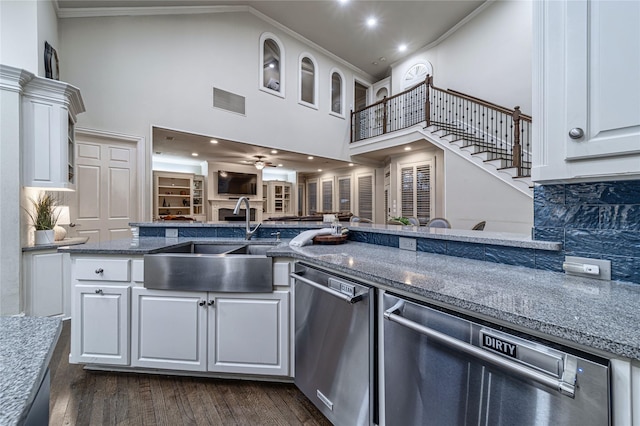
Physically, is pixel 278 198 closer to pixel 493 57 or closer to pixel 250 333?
pixel 493 57

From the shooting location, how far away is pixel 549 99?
1020mm

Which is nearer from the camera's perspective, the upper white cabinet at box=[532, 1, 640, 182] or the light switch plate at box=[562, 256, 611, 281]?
the upper white cabinet at box=[532, 1, 640, 182]

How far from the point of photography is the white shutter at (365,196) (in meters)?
8.63

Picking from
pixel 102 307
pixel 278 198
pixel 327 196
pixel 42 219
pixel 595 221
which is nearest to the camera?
pixel 595 221

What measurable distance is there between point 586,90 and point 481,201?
14.8 ft

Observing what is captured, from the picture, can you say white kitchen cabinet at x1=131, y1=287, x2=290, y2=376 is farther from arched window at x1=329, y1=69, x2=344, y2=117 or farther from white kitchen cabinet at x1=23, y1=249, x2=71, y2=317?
arched window at x1=329, y1=69, x2=344, y2=117

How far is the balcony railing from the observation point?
197 inches

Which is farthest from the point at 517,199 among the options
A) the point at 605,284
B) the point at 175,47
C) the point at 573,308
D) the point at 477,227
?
the point at 175,47

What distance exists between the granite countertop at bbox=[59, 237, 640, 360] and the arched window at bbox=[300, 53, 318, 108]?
6.05 meters

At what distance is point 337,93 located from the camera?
7793 millimetres

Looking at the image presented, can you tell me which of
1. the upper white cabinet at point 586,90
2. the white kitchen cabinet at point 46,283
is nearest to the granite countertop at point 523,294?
the upper white cabinet at point 586,90

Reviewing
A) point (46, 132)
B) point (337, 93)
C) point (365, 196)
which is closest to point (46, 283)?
point (46, 132)

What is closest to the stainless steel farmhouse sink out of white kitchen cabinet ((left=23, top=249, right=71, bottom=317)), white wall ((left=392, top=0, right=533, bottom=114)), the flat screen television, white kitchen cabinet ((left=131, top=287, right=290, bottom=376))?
white kitchen cabinet ((left=131, top=287, right=290, bottom=376))

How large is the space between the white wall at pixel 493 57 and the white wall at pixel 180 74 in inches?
135
